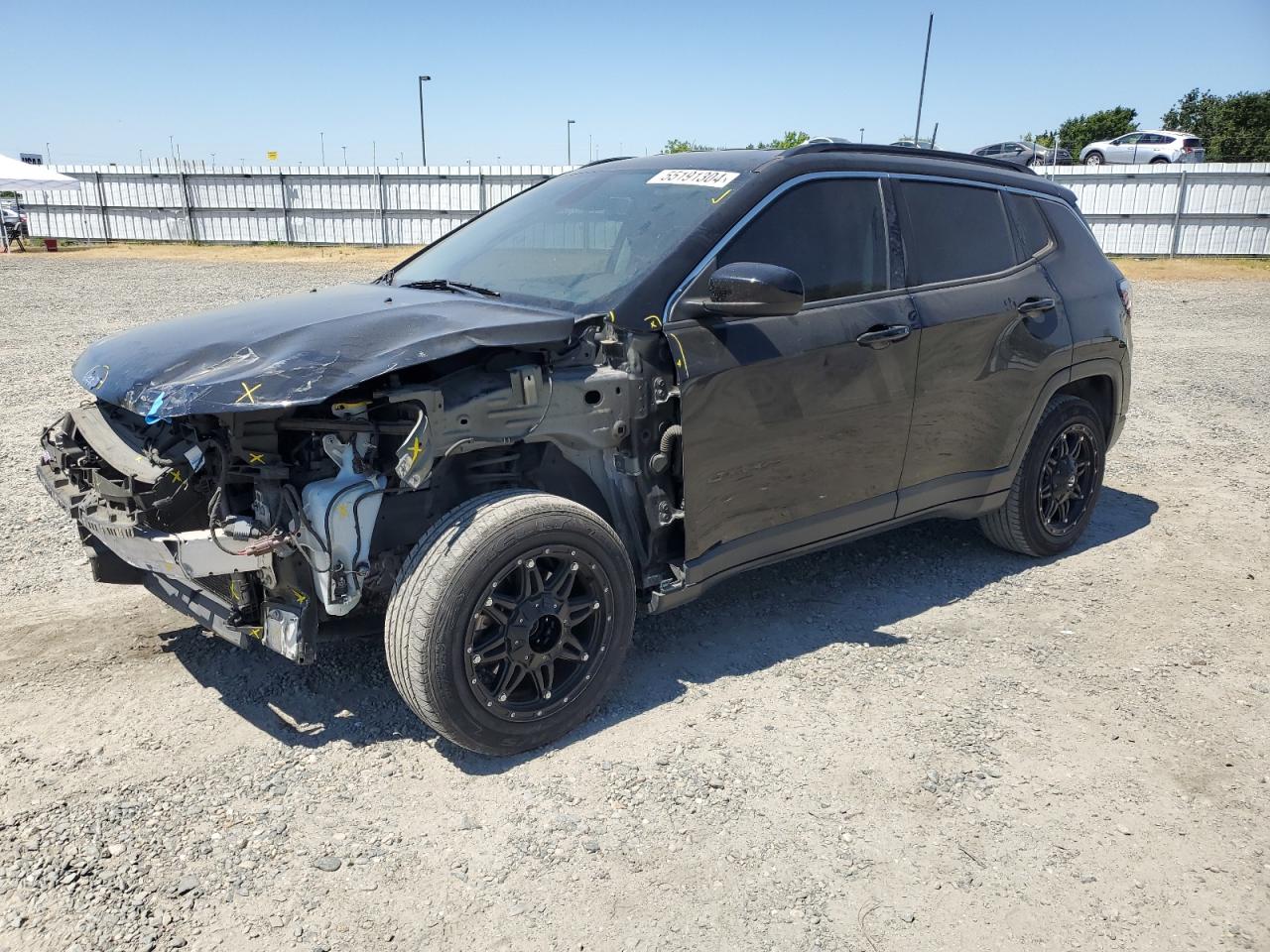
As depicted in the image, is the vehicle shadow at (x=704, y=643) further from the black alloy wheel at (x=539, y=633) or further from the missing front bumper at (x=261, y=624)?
the missing front bumper at (x=261, y=624)

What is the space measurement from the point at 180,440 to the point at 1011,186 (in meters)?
4.05

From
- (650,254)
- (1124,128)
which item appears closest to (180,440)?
(650,254)

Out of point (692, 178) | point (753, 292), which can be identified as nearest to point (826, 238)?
point (692, 178)

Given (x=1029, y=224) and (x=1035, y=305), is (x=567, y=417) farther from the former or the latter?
(x=1029, y=224)

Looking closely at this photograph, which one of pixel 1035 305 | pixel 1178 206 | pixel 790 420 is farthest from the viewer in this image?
pixel 1178 206

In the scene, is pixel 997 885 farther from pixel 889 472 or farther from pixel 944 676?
pixel 889 472

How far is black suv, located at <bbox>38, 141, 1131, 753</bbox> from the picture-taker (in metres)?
2.95

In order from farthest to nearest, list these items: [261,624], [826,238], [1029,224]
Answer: [1029,224] < [826,238] < [261,624]

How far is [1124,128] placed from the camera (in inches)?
2018

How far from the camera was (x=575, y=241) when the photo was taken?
3977 millimetres

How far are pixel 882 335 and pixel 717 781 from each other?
194 cm

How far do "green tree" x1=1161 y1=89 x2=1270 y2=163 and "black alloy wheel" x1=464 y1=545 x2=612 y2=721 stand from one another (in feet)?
155

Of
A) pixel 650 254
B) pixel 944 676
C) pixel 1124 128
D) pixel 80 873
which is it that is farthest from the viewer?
pixel 1124 128

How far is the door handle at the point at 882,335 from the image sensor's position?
3891 millimetres
